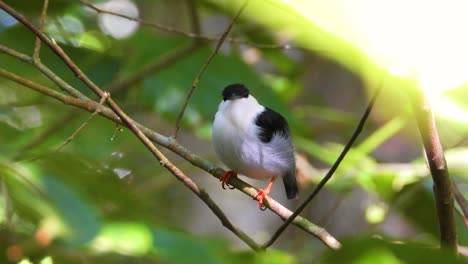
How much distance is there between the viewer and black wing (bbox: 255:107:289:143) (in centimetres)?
183

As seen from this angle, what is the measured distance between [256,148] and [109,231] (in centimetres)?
94

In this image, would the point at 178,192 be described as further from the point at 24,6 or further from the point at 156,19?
the point at 24,6

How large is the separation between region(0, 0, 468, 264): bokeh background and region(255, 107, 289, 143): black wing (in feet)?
0.67

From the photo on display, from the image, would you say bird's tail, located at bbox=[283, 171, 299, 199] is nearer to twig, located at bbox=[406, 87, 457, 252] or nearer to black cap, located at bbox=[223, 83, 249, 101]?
black cap, located at bbox=[223, 83, 249, 101]

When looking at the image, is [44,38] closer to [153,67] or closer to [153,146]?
[153,146]

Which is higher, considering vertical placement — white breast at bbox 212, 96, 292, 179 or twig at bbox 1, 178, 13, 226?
white breast at bbox 212, 96, 292, 179

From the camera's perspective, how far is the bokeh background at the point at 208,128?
523 millimetres

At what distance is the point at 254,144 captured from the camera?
1.80 m

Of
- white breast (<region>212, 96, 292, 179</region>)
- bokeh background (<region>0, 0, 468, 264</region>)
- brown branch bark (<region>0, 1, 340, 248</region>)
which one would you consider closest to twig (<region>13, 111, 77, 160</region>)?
bokeh background (<region>0, 0, 468, 264</region>)

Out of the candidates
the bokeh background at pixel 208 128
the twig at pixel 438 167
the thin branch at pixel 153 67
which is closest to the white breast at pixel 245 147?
the bokeh background at pixel 208 128

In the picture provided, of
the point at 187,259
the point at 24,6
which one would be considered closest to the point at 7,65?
the point at 24,6

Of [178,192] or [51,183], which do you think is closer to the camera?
[51,183]

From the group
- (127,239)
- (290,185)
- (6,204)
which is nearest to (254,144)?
(290,185)

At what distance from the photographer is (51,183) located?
0.54 metres
